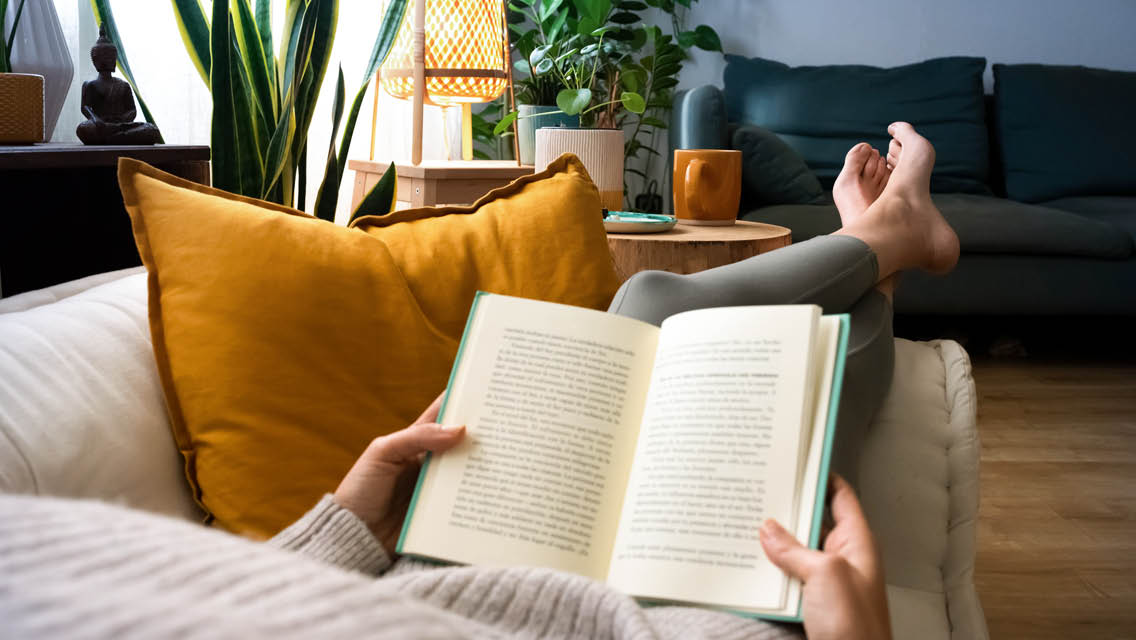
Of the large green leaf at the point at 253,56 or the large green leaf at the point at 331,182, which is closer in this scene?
Answer: the large green leaf at the point at 253,56

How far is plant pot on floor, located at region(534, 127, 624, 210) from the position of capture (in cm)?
153

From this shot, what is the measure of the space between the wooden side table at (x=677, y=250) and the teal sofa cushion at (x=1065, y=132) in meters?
2.16

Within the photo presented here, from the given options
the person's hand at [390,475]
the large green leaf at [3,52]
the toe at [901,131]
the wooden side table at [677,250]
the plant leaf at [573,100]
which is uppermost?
the large green leaf at [3,52]

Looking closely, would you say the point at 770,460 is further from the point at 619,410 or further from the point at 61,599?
the point at 61,599

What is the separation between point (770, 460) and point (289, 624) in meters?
0.43

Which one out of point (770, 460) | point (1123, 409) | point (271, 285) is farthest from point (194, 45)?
point (1123, 409)

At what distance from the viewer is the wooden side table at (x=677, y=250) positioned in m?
1.41

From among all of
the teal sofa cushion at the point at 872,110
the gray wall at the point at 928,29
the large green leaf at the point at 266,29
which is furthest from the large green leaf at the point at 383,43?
the gray wall at the point at 928,29

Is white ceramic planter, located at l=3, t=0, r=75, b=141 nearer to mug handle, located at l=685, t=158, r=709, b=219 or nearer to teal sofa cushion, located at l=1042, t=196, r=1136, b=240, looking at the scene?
mug handle, located at l=685, t=158, r=709, b=219

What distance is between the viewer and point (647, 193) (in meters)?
3.66

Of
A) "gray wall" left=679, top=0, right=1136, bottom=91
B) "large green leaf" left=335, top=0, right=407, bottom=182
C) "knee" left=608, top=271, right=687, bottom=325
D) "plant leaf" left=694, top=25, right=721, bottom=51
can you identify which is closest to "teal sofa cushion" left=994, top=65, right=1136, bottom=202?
"gray wall" left=679, top=0, right=1136, bottom=91

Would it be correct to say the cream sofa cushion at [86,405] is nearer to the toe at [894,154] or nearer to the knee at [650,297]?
the knee at [650,297]

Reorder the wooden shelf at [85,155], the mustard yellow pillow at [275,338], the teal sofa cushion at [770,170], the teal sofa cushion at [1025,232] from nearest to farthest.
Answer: the mustard yellow pillow at [275,338] < the wooden shelf at [85,155] < the teal sofa cushion at [1025,232] < the teal sofa cushion at [770,170]

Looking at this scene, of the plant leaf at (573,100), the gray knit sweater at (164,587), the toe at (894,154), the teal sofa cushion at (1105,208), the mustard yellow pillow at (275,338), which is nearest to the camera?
the gray knit sweater at (164,587)
